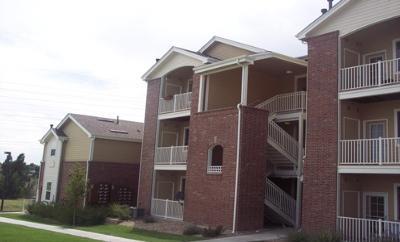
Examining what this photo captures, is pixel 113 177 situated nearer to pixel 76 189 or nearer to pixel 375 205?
pixel 76 189

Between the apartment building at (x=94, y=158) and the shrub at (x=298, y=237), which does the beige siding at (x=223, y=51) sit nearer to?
the apartment building at (x=94, y=158)

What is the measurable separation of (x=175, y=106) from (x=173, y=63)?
2654mm

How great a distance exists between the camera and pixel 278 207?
22.4 metres

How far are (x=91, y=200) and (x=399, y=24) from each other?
70.1 feet

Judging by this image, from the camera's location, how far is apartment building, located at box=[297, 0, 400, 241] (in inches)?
716

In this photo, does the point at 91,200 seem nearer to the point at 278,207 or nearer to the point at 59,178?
the point at 59,178

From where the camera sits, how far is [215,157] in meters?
24.2

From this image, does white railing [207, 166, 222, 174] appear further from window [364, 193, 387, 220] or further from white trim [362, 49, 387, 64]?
white trim [362, 49, 387, 64]

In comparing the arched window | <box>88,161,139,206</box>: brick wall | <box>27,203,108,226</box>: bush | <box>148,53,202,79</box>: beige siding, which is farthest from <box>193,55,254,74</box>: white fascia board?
<box>88,161,139,206</box>: brick wall

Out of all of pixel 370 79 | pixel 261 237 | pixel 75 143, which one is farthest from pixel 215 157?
pixel 75 143

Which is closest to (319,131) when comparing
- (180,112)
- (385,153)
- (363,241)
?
(385,153)

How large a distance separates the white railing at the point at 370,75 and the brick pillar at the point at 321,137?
421 millimetres

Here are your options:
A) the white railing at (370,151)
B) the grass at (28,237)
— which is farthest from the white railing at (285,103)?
the grass at (28,237)

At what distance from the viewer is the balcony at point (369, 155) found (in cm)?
1723
